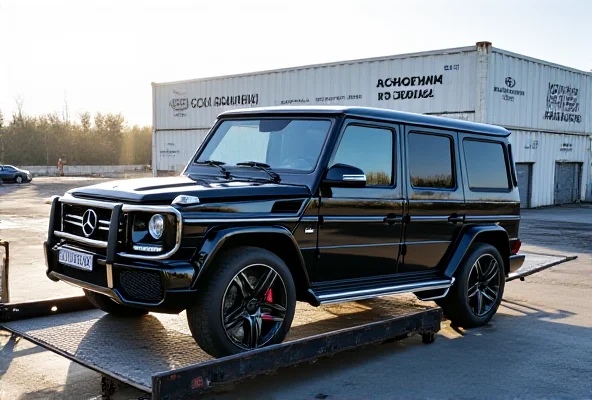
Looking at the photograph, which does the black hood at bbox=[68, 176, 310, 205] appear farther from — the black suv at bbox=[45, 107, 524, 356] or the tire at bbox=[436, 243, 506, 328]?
the tire at bbox=[436, 243, 506, 328]

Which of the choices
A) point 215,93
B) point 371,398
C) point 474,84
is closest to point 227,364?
point 371,398

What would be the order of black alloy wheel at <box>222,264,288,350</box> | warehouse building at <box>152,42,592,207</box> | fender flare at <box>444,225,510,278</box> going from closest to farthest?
black alloy wheel at <box>222,264,288,350</box>, fender flare at <box>444,225,510,278</box>, warehouse building at <box>152,42,592,207</box>

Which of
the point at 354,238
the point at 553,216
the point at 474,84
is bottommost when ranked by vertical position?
the point at 553,216

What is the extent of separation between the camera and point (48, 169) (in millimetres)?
60500

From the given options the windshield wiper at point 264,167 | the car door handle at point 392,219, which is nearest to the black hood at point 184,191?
the windshield wiper at point 264,167

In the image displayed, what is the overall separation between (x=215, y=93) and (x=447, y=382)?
26679 mm

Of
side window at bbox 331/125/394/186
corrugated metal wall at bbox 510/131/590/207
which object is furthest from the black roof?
corrugated metal wall at bbox 510/131/590/207

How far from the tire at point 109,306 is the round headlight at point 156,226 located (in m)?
1.49

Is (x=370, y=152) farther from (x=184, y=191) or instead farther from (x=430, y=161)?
(x=184, y=191)

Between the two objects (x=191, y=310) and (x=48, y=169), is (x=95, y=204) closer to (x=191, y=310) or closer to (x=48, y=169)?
(x=191, y=310)

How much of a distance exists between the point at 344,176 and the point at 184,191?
133 centimetres

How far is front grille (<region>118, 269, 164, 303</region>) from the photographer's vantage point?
14.0 feet

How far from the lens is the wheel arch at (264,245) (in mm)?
4316

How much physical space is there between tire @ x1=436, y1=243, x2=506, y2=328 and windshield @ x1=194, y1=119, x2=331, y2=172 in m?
2.19
